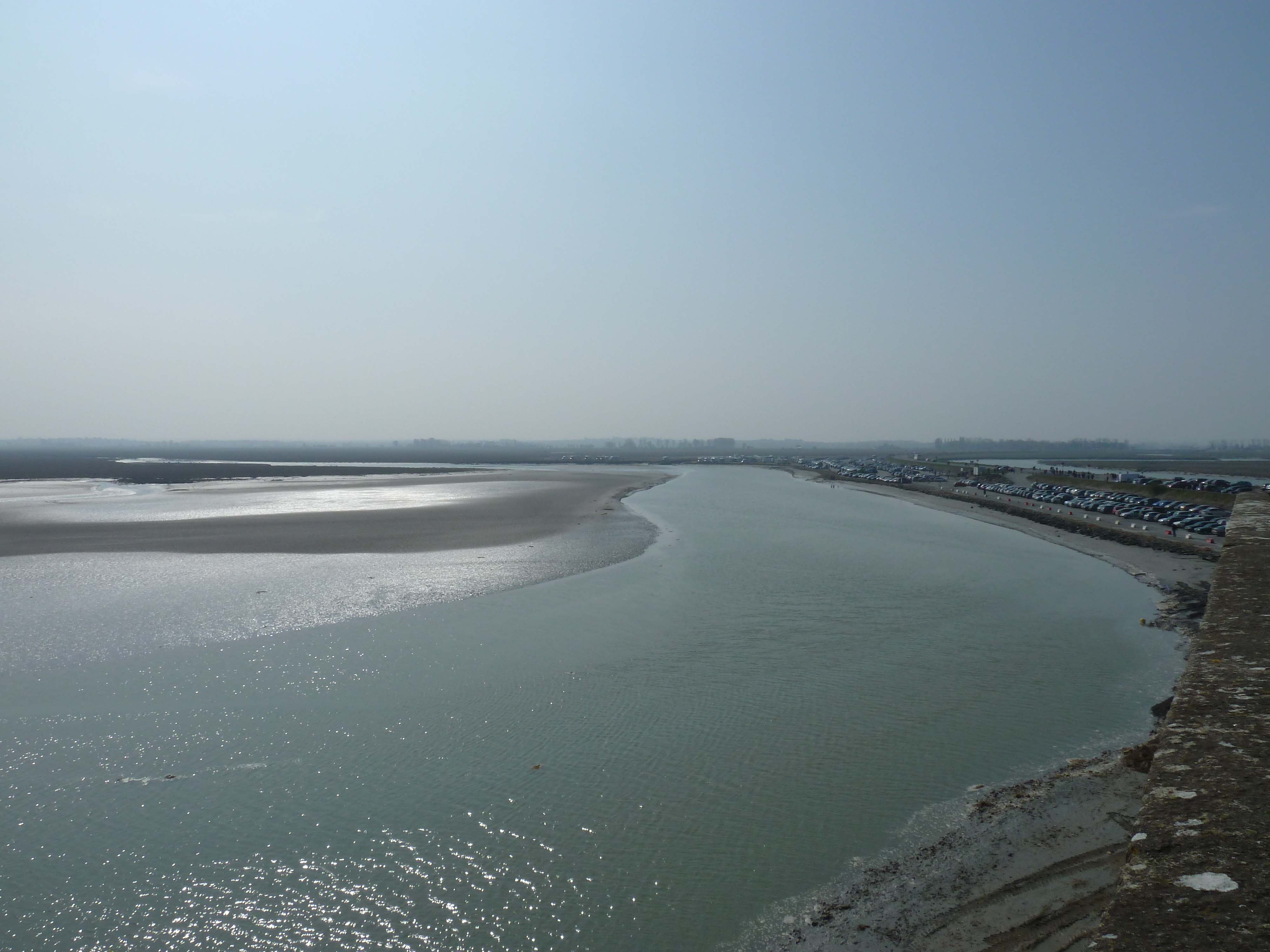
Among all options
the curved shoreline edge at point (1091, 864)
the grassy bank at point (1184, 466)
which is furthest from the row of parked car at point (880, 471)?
the curved shoreline edge at point (1091, 864)

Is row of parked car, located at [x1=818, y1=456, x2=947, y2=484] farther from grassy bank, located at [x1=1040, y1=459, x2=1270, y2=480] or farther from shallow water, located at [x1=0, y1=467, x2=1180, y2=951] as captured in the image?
shallow water, located at [x1=0, y1=467, x2=1180, y2=951]

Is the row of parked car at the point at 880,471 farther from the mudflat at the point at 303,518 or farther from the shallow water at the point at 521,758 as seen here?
the shallow water at the point at 521,758

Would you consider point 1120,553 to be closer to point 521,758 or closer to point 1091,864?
point 1091,864

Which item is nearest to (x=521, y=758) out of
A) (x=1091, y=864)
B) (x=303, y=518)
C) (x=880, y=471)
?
(x=1091, y=864)

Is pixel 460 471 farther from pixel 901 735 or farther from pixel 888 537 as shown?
pixel 901 735

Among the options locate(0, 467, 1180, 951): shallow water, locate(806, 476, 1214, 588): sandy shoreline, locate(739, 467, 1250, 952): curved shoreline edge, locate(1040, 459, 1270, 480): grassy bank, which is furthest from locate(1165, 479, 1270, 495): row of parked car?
locate(739, 467, 1250, 952): curved shoreline edge
